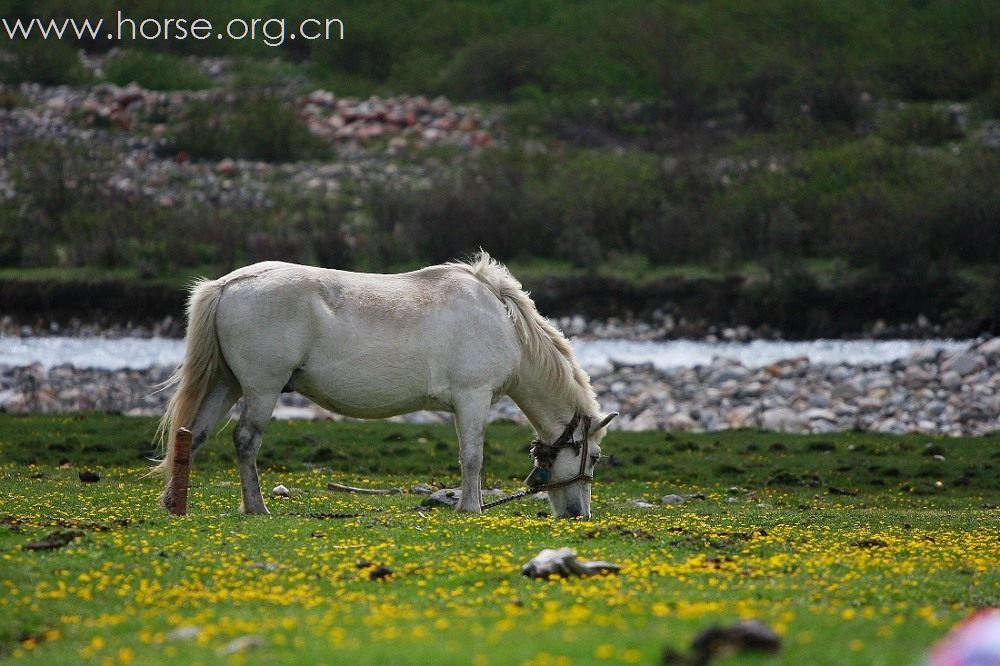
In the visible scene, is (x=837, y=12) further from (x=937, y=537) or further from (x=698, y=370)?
(x=937, y=537)

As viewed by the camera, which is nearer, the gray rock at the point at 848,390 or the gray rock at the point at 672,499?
the gray rock at the point at 672,499

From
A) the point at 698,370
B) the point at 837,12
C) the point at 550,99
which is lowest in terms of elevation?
the point at 698,370

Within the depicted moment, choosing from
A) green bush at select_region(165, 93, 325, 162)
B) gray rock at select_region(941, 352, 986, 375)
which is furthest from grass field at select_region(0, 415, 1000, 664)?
green bush at select_region(165, 93, 325, 162)

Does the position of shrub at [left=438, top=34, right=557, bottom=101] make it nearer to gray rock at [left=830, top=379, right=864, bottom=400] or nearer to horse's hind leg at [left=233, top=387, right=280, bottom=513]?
gray rock at [left=830, top=379, right=864, bottom=400]

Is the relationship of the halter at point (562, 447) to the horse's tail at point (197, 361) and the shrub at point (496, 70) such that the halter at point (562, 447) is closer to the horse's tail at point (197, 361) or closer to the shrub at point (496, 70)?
the horse's tail at point (197, 361)

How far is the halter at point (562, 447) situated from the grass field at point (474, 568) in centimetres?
62

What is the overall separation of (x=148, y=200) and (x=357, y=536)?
117 feet

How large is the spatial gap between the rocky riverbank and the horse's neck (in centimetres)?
998

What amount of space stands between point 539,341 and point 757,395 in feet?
42.2

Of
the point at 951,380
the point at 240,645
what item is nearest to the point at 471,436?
the point at 240,645

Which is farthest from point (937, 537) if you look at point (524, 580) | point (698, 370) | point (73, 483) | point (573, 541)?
point (698, 370)

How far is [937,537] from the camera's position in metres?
12.0

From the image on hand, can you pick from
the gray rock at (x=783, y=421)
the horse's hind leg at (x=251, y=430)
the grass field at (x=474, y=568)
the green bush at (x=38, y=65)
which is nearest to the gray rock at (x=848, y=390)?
the gray rock at (x=783, y=421)

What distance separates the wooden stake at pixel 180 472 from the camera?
11805mm
